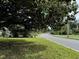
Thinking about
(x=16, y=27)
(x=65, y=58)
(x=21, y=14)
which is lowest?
(x=65, y=58)

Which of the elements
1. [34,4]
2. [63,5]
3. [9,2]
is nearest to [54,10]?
[63,5]

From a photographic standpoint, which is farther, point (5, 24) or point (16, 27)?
point (16, 27)

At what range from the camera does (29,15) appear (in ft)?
58.3

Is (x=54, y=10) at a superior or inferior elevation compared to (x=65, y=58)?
superior

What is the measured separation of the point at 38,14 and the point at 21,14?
4.43 feet

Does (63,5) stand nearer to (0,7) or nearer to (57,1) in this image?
(57,1)

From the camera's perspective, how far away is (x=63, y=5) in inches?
679

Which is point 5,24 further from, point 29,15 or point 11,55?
point 11,55

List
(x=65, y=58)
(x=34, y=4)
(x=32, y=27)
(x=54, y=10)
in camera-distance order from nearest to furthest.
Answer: (x=65, y=58), (x=34, y=4), (x=54, y=10), (x=32, y=27)

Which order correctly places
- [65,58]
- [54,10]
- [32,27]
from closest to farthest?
[65,58]
[54,10]
[32,27]

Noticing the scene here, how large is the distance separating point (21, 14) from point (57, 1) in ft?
10.00

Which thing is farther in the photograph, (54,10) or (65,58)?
(54,10)

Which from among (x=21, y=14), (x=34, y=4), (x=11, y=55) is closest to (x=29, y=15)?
(x=21, y=14)

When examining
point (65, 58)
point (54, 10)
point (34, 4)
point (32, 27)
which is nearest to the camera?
point (65, 58)
